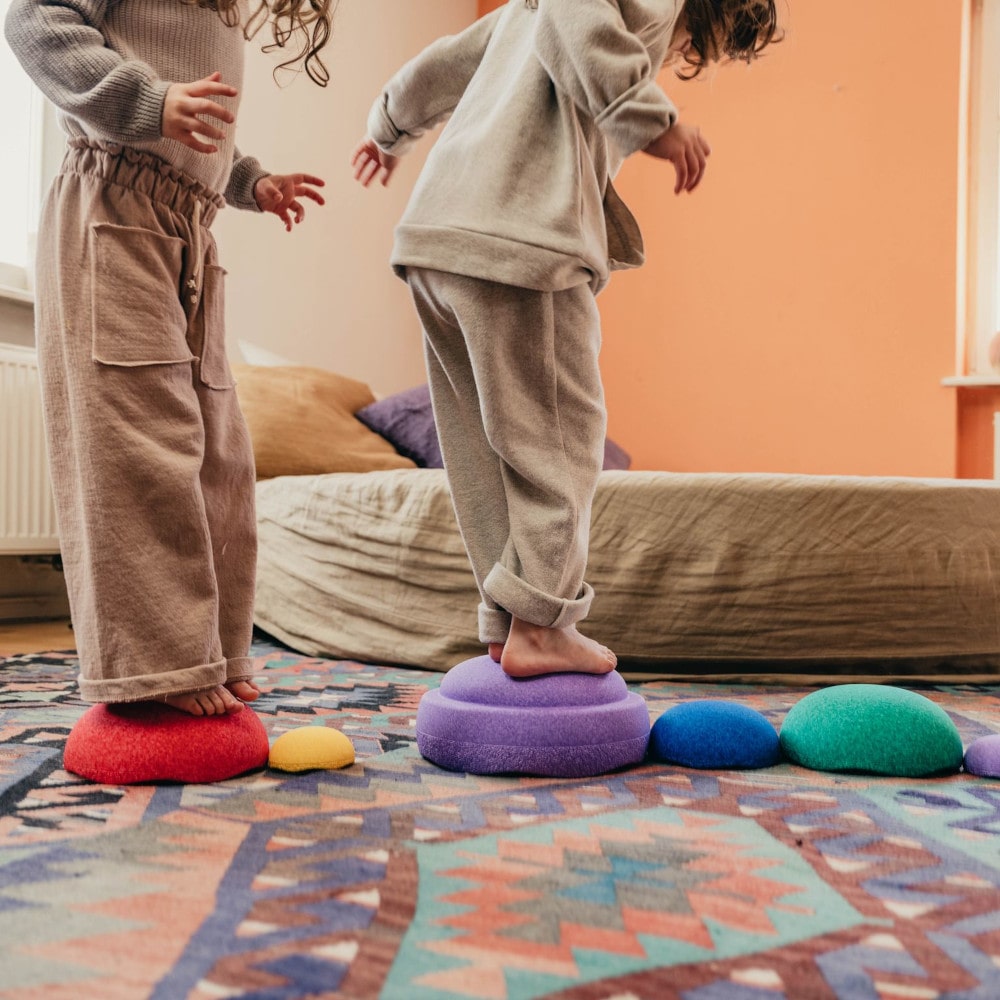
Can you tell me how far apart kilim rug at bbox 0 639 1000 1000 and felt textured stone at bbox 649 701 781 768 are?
0.08 ft

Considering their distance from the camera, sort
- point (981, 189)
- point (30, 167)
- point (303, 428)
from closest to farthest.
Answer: point (303, 428), point (30, 167), point (981, 189)

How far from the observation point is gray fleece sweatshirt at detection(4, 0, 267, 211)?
95cm

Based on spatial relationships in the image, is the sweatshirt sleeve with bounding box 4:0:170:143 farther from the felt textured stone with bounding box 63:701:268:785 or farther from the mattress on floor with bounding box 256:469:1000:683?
the mattress on floor with bounding box 256:469:1000:683

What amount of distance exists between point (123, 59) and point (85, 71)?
0.04 metres

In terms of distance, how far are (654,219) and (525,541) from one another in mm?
2777

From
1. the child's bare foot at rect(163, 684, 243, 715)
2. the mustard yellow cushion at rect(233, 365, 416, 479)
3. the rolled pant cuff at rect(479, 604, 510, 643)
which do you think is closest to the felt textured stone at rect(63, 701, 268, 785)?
the child's bare foot at rect(163, 684, 243, 715)

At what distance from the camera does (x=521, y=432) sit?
105cm

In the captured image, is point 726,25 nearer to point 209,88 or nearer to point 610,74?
point 610,74

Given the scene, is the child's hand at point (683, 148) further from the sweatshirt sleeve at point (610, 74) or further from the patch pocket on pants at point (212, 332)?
the patch pocket on pants at point (212, 332)

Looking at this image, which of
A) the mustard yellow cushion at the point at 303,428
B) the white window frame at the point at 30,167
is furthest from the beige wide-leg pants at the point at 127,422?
the white window frame at the point at 30,167

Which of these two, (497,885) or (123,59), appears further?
(123,59)

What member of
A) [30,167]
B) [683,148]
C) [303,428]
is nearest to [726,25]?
[683,148]

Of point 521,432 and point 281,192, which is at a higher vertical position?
point 281,192

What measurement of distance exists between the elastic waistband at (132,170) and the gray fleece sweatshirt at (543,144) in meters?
0.23
